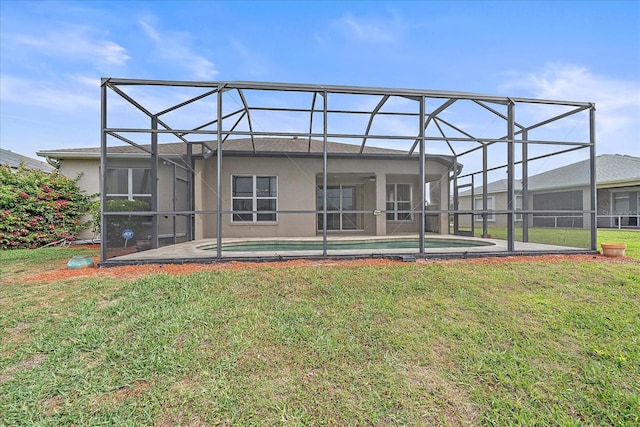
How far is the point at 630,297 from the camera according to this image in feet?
13.7

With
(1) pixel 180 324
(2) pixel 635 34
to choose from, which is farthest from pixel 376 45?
(1) pixel 180 324

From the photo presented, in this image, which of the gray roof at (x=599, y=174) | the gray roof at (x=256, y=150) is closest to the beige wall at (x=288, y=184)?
the gray roof at (x=256, y=150)

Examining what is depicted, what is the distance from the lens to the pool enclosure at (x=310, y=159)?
21.5ft

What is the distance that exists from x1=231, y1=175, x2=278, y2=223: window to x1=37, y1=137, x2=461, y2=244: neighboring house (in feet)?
0.12

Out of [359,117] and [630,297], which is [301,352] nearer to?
[630,297]

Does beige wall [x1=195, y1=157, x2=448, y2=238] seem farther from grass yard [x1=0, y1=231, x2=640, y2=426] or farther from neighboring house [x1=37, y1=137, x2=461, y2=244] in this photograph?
grass yard [x1=0, y1=231, x2=640, y2=426]

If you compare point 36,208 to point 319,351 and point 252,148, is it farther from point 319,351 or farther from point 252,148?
point 319,351

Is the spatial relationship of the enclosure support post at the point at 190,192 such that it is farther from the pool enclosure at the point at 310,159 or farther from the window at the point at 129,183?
the window at the point at 129,183

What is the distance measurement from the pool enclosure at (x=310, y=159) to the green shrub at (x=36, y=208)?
1.37 meters

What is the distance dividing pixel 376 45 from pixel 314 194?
6.04 m

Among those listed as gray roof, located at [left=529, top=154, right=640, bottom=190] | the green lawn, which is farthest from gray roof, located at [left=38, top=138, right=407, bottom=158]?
gray roof, located at [left=529, top=154, right=640, bottom=190]

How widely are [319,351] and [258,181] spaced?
9.22 m

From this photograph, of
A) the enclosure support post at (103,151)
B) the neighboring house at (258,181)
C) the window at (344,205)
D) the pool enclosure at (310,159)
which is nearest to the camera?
the enclosure support post at (103,151)

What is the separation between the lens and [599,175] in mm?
17781
